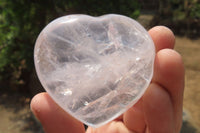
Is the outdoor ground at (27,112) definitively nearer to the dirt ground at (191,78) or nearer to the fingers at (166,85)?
the dirt ground at (191,78)

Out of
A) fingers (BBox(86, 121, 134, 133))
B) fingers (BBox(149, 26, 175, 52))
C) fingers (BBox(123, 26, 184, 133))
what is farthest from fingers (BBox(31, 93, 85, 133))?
fingers (BBox(149, 26, 175, 52))

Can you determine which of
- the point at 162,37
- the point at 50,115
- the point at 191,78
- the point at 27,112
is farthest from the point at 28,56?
the point at 191,78

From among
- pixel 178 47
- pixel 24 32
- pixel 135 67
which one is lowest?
pixel 178 47

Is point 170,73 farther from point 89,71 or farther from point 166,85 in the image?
point 89,71

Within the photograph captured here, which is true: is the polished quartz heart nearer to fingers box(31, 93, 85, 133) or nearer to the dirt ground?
fingers box(31, 93, 85, 133)

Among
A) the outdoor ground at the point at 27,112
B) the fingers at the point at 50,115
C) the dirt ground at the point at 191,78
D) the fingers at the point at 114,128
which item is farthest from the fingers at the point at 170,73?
the dirt ground at the point at 191,78

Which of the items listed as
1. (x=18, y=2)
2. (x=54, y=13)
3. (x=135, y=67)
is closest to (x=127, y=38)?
(x=135, y=67)

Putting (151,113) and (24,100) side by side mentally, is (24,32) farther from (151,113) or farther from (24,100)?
(151,113)
